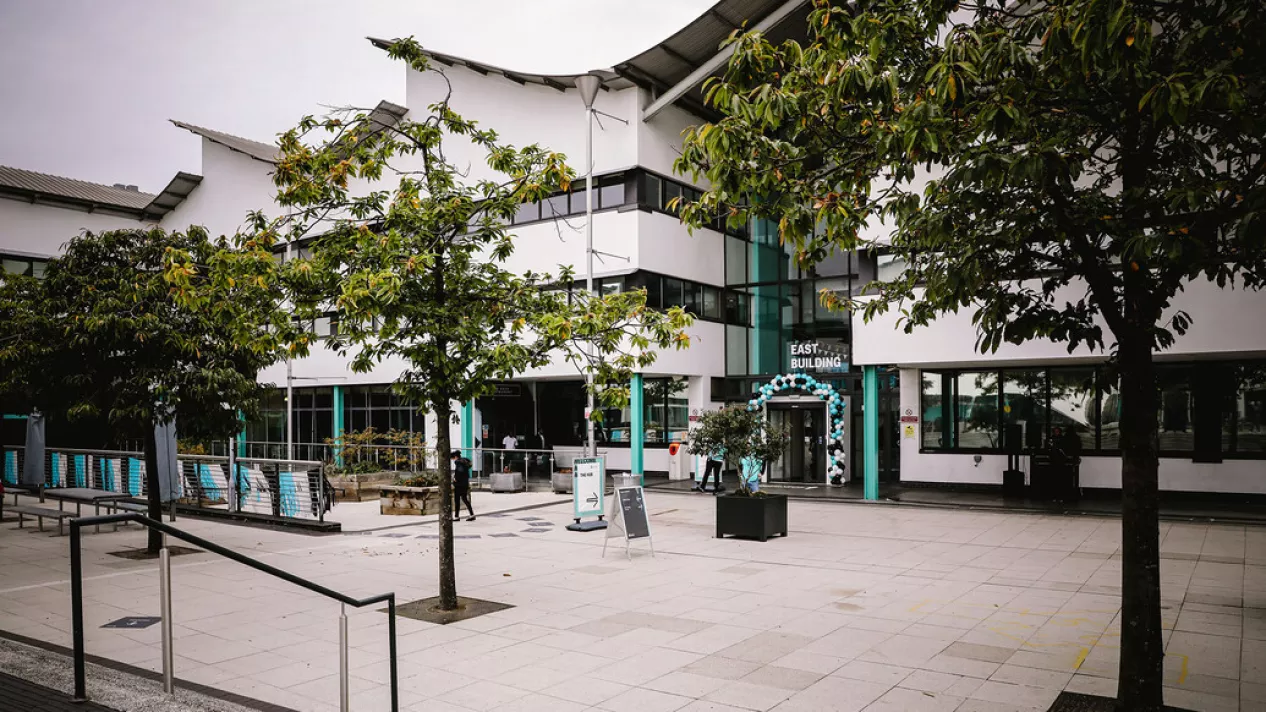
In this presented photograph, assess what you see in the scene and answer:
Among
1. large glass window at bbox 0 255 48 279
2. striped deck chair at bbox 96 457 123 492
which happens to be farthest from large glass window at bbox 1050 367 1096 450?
large glass window at bbox 0 255 48 279

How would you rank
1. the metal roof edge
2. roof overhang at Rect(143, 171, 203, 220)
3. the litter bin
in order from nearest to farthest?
the litter bin → the metal roof edge → roof overhang at Rect(143, 171, 203, 220)

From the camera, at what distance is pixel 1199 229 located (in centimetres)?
531

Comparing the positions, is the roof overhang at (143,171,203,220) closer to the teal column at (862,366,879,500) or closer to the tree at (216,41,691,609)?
the teal column at (862,366,879,500)

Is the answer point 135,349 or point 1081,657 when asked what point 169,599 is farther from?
point 135,349

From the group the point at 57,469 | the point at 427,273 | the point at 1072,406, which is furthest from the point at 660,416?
the point at 427,273

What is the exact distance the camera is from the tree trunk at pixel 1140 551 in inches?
223

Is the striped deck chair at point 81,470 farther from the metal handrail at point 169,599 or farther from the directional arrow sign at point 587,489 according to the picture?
the metal handrail at point 169,599

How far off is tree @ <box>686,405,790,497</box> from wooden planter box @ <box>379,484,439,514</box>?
690cm

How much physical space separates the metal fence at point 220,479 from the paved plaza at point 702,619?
1.84 metres

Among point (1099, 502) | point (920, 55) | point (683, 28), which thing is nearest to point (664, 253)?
point (683, 28)

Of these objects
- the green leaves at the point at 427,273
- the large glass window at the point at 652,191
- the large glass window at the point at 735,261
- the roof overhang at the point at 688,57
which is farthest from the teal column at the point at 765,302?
the green leaves at the point at 427,273

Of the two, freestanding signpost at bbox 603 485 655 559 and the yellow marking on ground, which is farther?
freestanding signpost at bbox 603 485 655 559

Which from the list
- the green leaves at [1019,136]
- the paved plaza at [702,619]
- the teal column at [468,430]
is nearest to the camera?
the green leaves at [1019,136]

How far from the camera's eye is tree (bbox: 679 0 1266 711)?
494 cm
